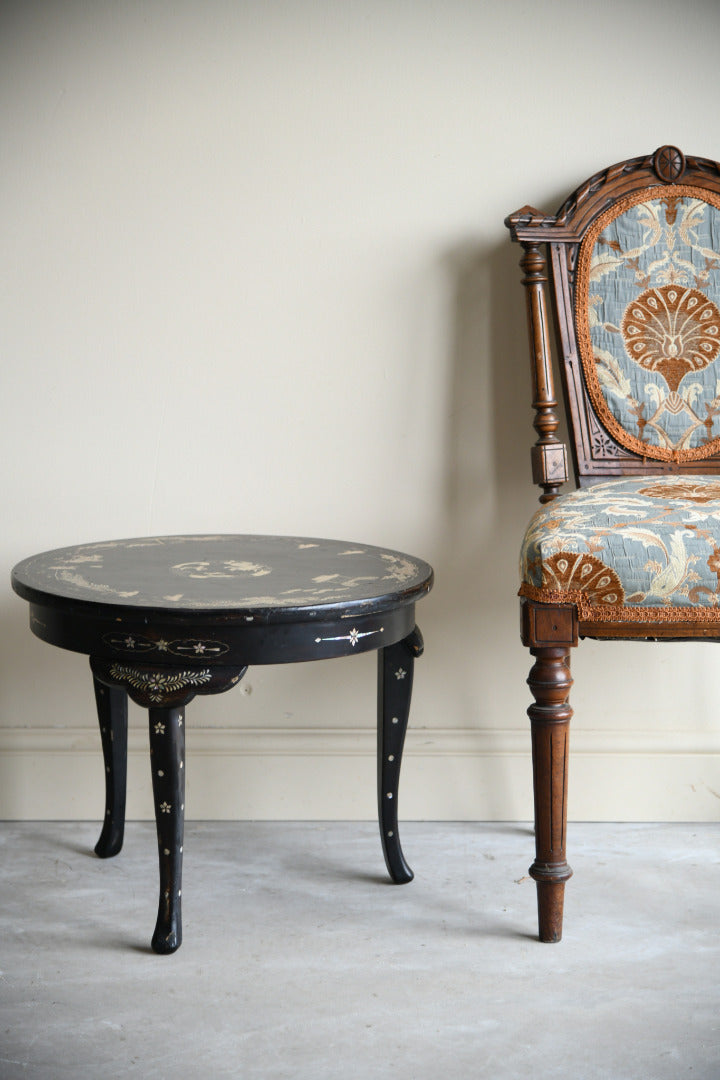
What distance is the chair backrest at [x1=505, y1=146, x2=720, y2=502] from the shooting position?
1629 millimetres

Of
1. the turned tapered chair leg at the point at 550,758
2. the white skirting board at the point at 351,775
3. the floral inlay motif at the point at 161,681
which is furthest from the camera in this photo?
the white skirting board at the point at 351,775

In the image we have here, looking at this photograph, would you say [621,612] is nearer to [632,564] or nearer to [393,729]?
[632,564]

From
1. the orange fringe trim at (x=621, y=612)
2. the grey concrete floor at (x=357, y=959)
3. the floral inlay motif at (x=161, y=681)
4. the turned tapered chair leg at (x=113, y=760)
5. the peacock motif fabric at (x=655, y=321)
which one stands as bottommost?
the grey concrete floor at (x=357, y=959)

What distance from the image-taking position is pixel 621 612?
1285 mm

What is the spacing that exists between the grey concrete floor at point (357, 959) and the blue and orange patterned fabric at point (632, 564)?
0.48 meters

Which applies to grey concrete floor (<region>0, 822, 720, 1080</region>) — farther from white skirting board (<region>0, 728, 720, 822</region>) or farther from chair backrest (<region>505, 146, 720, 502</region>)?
chair backrest (<region>505, 146, 720, 502</region>)

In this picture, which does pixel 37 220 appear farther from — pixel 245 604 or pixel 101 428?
pixel 245 604

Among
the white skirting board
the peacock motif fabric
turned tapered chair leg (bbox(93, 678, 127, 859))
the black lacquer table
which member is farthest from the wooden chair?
turned tapered chair leg (bbox(93, 678, 127, 859))

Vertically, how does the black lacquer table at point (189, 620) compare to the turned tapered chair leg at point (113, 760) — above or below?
above

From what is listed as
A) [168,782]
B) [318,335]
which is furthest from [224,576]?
[318,335]

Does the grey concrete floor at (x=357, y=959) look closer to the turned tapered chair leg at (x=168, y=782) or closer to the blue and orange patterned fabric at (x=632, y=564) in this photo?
the turned tapered chair leg at (x=168, y=782)

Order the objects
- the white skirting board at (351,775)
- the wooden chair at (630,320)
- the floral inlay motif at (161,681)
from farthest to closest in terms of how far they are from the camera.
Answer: the white skirting board at (351,775)
the wooden chair at (630,320)
the floral inlay motif at (161,681)

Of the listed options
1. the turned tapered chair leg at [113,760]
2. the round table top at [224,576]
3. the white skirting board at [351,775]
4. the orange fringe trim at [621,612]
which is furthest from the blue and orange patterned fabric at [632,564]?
the turned tapered chair leg at [113,760]

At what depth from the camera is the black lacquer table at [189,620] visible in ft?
3.86
